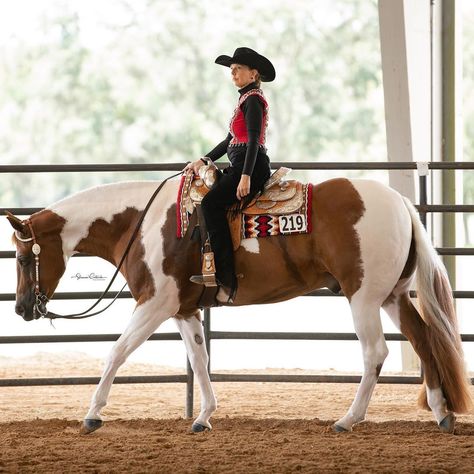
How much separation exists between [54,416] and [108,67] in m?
15.8

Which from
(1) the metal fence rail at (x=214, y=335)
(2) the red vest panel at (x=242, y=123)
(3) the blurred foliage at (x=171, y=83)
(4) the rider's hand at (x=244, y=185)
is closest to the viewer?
(4) the rider's hand at (x=244, y=185)

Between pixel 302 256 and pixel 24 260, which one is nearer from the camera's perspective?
pixel 302 256

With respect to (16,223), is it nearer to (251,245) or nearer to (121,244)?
(121,244)

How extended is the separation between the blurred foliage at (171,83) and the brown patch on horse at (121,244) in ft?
50.0

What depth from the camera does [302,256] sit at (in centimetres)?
445

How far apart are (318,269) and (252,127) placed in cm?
80

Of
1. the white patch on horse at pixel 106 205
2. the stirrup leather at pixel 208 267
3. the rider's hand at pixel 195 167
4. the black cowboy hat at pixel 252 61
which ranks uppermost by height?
the black cowboy hat at pixel 252 61

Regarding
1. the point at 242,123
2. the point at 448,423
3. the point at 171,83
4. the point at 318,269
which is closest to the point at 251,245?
the point at 318,269

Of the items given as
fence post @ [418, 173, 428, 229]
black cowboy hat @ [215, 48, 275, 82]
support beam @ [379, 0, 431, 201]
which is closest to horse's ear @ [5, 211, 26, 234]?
black cowboy hat @ [215, 48, 275, 82]

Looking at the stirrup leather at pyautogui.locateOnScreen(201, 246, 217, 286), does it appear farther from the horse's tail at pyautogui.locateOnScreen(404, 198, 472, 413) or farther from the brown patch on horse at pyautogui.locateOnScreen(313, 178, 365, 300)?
the horse's tail at pyautogui.locateOnScreen(404, 198, 472, 413)

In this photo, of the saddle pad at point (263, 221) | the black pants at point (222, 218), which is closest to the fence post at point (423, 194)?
the saddle pad at point (263, 221)

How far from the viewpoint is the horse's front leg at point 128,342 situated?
4383 millimetres

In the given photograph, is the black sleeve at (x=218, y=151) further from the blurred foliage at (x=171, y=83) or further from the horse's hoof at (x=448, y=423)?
the blurred foliage at (x=171, y=83)

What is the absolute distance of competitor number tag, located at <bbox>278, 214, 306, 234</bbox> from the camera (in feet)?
14.5
